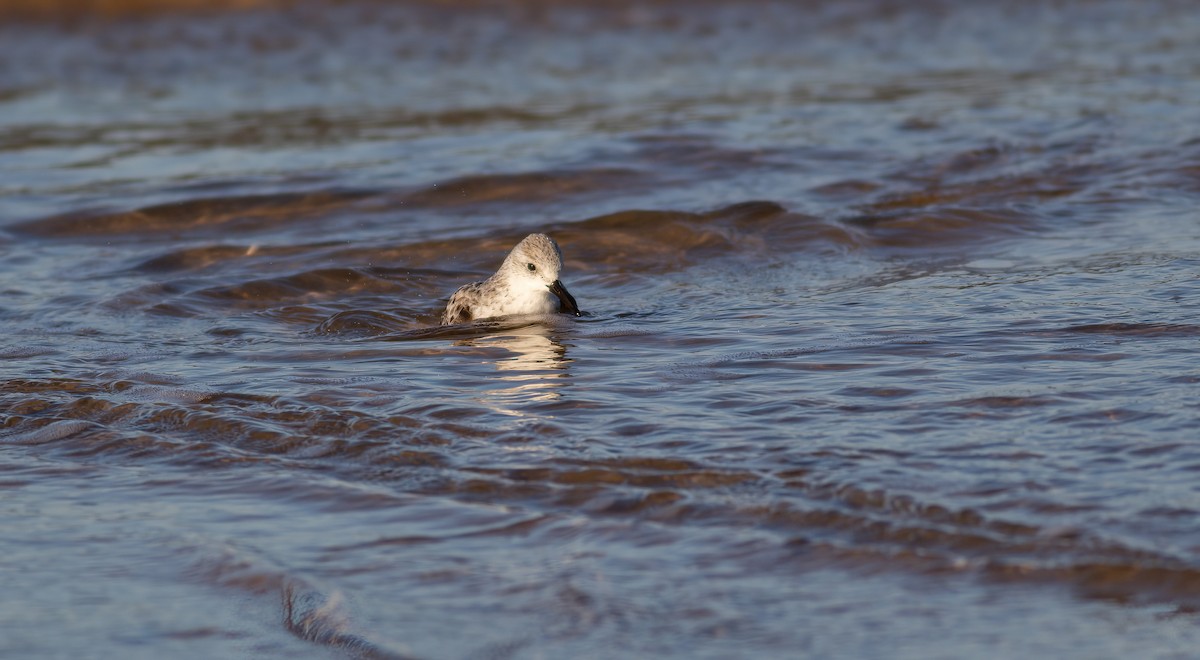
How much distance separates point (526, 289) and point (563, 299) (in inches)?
8.0

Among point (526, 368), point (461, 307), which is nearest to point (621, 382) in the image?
point (526, 368)

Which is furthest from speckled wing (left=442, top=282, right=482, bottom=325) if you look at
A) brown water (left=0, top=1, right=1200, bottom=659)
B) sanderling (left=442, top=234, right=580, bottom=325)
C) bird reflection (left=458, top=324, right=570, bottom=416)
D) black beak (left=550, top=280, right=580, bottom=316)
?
black beak (left=550, top=280, right=580, bottom=316)

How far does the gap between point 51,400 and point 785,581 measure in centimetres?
360

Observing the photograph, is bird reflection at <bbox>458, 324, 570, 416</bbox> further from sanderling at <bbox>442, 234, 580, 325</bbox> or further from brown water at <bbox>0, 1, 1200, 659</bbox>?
sanderling at <bbox>442, 234, 580, 325</bbox>

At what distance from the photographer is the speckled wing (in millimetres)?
8023

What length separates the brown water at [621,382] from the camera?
13.8 ft

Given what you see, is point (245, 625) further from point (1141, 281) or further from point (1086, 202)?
point (1086, 202)

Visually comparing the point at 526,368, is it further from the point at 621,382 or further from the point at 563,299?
the point at 563,299

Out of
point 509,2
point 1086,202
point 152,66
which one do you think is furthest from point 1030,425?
point 509,2

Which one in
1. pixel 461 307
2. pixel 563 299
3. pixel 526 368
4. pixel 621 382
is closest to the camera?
pixel 621 382

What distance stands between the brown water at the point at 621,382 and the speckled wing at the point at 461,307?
0.23m

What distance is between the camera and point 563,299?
792 cm

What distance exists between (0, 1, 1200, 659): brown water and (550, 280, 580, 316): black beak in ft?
0.59

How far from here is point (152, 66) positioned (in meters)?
19.5
